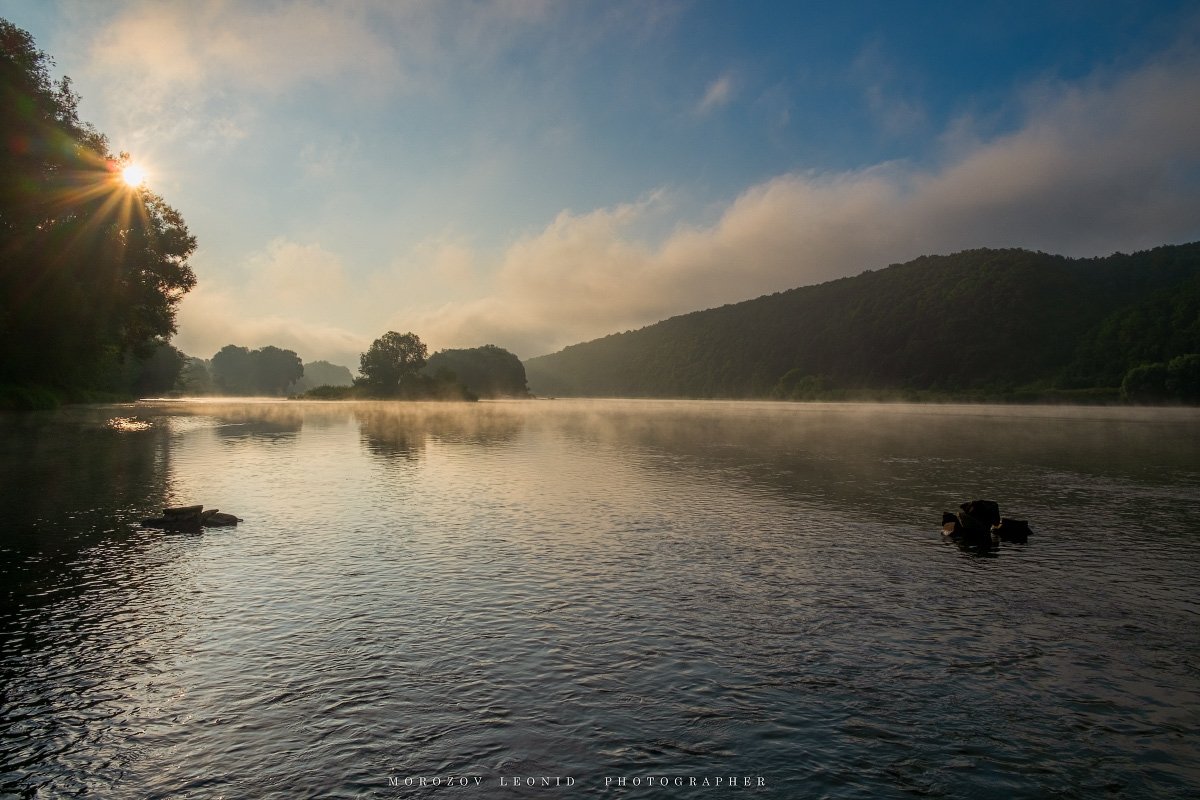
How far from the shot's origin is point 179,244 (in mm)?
83125

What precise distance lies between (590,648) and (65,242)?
81.1 metres

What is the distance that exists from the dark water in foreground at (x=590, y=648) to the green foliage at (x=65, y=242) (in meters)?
45.2

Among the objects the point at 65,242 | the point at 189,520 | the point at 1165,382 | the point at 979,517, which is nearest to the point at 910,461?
the point at 979,517

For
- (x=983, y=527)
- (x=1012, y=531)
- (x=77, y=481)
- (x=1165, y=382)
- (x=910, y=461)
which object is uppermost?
(x=1165, y=382)

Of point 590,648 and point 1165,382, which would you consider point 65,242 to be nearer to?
point 590,648

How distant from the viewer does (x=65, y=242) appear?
69125 mm

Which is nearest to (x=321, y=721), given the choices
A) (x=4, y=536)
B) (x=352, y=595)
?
(x=352, y=595)

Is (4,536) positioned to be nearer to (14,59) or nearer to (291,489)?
(291,489)

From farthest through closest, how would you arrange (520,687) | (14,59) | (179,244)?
(179,244) < (14,59) < (520,687)

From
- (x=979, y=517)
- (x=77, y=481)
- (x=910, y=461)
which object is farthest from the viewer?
(x=910, y=461)

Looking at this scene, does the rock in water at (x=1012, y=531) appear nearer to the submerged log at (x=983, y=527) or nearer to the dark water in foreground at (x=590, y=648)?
the submerged log at (x=983, y=527)

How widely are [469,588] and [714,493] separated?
63.6 ft

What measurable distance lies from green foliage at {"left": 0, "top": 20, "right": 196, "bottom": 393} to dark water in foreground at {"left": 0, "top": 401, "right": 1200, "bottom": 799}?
45.2 m

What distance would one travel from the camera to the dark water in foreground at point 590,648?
9359 mm
